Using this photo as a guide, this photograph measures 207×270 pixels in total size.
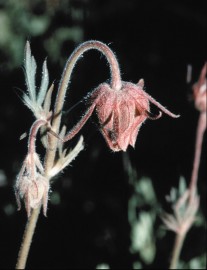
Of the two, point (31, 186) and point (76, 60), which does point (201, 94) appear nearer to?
point (76, 60)

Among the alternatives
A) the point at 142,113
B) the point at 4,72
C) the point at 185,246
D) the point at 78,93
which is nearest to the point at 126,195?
the point at 185,246

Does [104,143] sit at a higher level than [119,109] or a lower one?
lower

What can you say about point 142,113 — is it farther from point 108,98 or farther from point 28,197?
point 28,197

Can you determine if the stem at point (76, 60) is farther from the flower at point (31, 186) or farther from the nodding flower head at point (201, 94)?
the nodding flower head at point (201, 94)

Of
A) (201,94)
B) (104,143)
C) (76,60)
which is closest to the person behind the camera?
(76,60)

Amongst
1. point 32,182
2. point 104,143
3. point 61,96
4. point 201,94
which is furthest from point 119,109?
point 104,143

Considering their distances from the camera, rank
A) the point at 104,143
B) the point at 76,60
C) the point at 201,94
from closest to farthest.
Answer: the point at 76,60, the point at 201,94, the point at 104,143

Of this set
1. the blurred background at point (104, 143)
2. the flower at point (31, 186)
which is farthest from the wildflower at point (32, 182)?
the blurred background at point (104, 143)

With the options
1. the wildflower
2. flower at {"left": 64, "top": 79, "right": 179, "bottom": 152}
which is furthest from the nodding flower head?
the wildflower

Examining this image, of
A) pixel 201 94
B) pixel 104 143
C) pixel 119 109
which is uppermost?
pixel 119 109
